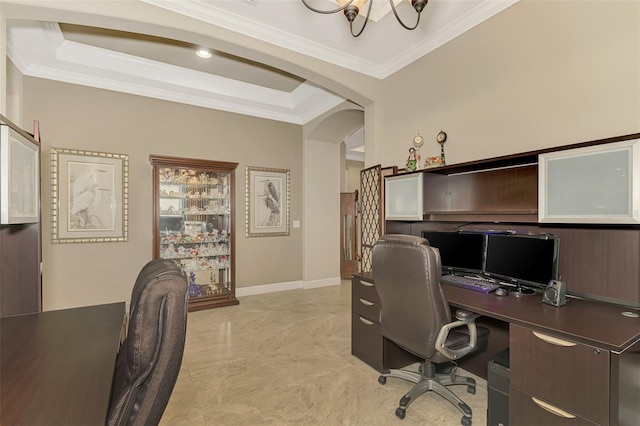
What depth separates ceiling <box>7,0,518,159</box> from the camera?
2611 mm

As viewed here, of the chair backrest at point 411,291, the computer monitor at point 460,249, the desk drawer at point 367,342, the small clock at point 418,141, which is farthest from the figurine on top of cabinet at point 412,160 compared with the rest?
the desk drawer at point 367,342

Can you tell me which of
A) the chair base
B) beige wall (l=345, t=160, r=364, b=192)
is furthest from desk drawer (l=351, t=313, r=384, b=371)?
beige wall (l=345, t=160, r=364, b=192)

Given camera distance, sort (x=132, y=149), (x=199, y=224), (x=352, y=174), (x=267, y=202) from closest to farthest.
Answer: (x=132, y=149)
(x=199, y=224)
(x=267, y=202)
(x=352, y=174)

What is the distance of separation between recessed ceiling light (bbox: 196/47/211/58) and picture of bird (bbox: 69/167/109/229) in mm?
1904

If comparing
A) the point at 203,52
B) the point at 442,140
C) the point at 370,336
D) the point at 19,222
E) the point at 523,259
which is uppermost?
the point at 203,52

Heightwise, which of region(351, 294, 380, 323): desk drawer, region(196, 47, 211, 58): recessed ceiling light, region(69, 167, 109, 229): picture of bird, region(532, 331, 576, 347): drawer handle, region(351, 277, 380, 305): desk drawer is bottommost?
region(351, 294, 380, 323): desk drawer

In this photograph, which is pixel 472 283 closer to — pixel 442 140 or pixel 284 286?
pixel 442 140

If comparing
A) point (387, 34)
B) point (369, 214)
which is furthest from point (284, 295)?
point (387, 34)

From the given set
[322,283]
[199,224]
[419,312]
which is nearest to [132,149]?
[199,224]

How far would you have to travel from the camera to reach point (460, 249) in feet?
8.44

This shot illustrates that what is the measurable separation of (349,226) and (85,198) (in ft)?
15.1

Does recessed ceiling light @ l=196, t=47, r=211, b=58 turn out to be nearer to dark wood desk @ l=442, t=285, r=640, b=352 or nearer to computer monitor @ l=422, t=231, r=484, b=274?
computer monitor @ l=422, t=231, r=484, b=274

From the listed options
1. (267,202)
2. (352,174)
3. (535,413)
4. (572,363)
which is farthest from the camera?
(352,174)

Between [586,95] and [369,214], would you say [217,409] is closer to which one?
[369,214]
